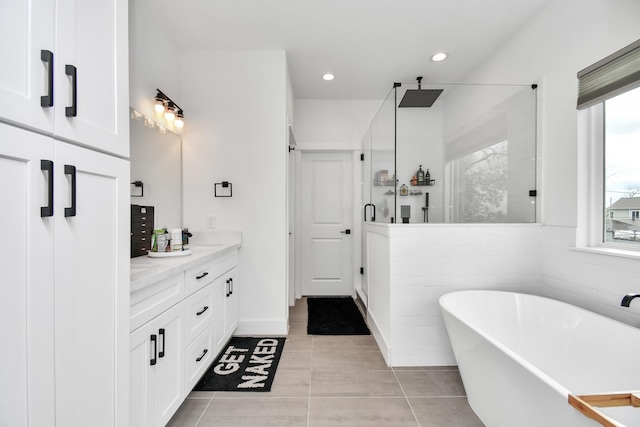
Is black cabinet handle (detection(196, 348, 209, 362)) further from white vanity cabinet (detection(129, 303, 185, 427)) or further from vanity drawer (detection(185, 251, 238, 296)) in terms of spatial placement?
vanity drawer (detection(185, 251, 238, 296))

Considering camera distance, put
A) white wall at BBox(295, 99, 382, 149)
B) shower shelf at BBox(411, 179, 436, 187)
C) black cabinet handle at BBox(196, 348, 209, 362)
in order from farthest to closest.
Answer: white wall at BBox(295, 99, 382, 149)
shower shelf at BBox(411, 179, 436, 187)
black cabinet handle at BBox(196, 348, 209, 362)

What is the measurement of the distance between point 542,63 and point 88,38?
9.03 ft

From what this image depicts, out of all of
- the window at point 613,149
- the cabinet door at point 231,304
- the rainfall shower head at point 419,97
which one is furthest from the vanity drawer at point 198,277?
the window at point 613,149

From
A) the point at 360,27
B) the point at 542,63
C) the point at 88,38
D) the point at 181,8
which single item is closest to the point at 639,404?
the point at 88,38

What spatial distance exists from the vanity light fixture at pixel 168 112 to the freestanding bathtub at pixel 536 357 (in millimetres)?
2507

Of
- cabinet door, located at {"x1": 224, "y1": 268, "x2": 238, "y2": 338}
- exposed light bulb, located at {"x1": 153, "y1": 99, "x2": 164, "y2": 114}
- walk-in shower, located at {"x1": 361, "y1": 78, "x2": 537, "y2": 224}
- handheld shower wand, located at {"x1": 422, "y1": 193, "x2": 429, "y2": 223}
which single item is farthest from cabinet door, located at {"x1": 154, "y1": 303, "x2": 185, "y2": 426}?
handheld shower wand, located at {"x1": 422, "y1": 193, "x2": 429, "y2": 223}

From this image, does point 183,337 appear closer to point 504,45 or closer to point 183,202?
point 183,202

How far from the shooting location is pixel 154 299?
1376mm

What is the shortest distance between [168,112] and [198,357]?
189 cm

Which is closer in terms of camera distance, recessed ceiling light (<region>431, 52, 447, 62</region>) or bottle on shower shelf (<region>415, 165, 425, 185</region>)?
bottle on shower shelf (<region>415, 165, 425, 185</region>)

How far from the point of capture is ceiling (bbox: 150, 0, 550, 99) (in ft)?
7.15

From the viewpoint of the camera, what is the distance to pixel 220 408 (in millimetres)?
1756

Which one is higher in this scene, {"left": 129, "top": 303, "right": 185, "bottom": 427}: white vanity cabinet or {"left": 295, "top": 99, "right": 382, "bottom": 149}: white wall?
{"left": 295, "top": 99, "right": 382, "bottom": 149}: white wall

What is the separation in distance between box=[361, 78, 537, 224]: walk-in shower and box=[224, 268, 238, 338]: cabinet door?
1.44 m
